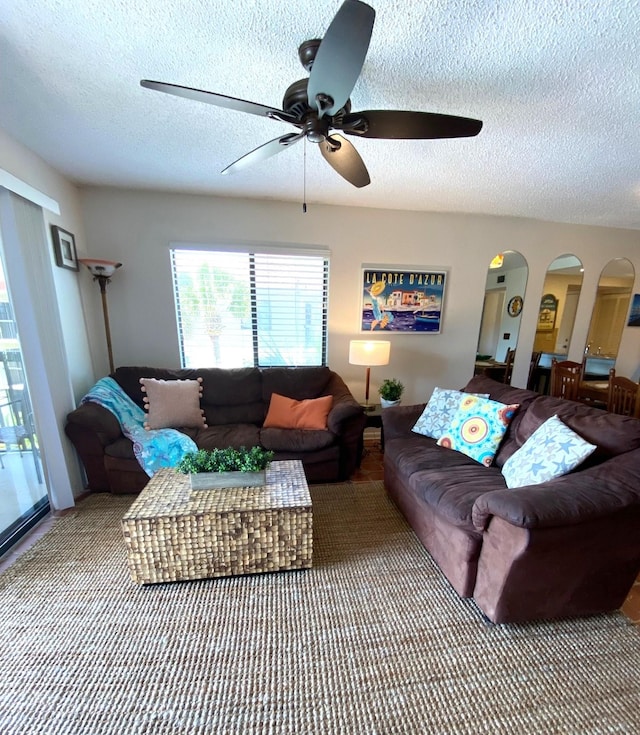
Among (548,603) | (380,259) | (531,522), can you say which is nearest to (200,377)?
(380,259)

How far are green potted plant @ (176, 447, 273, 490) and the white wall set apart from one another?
1.75m

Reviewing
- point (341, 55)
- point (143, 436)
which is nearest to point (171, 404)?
point (143, 436)

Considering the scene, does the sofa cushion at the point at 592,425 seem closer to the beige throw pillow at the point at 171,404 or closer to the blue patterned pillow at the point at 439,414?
the blue patterned pillow at the point at 439,414

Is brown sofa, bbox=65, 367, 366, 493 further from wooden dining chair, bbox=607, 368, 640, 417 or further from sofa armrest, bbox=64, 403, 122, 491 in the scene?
wooden dining chair, bbox=607, 368, 640, 417

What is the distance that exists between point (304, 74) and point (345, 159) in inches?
15.6

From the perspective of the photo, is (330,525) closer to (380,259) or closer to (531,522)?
(531,522)

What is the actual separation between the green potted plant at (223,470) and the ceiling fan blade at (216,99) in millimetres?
1601

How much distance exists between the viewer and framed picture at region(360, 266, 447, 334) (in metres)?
3.24

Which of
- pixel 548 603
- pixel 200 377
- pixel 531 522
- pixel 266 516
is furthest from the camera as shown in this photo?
pixel 200 377

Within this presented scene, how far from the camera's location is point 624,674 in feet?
3.95

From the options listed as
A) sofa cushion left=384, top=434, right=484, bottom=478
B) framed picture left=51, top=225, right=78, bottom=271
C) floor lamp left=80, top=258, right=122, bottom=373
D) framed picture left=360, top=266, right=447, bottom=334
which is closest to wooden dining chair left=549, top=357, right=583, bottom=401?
framed picture left=360, top=266, right=447, bottom=334

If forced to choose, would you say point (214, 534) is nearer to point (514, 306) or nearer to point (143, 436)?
point (143, 436)

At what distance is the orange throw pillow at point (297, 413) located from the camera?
2572mm

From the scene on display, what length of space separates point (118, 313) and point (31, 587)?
2208mm
